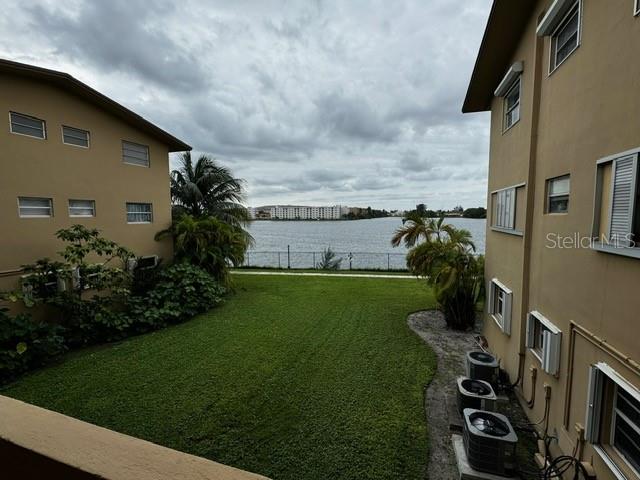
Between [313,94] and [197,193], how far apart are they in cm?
683

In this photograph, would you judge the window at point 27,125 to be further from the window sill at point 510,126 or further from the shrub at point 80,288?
the window sill at point 510,126

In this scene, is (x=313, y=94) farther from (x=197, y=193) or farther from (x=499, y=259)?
(x=499, y=259)

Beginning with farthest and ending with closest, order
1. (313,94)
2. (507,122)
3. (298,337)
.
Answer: (313,94) → (298,337) → (507,122)

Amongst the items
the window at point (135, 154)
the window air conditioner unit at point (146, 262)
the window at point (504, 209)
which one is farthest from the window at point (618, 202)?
the window at point (135, 154)

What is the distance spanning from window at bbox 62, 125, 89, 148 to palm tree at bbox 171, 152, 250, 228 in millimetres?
5576

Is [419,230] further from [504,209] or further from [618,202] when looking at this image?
[618,202]

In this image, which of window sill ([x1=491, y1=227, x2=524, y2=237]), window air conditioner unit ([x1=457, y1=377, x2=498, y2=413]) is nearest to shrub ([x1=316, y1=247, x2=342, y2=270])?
window sill ([x1=491, y1=227, x2=524, y2=237])

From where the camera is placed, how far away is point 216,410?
479 centimetres

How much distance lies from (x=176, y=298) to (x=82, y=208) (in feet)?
11.7

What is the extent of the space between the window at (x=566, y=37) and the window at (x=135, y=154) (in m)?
10.9

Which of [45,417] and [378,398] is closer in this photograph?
[45,417]

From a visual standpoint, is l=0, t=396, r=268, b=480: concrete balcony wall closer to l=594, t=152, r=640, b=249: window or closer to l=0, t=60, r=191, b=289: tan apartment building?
l=594, t=152, r=640, b=249: window

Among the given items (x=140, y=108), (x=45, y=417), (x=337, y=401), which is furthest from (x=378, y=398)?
(x=140, y=108)

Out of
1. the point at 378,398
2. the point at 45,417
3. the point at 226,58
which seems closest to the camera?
the point at 45,417
